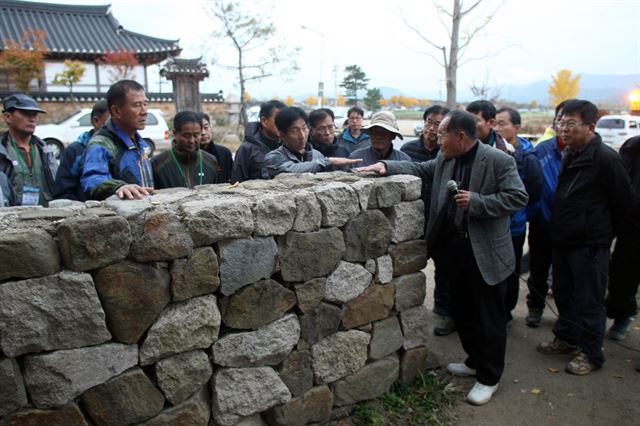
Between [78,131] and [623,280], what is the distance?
16.0 meters

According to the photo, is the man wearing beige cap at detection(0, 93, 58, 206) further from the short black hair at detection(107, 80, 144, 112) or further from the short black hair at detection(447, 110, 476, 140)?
the short black hair at detection(447, 110, 476, 140)

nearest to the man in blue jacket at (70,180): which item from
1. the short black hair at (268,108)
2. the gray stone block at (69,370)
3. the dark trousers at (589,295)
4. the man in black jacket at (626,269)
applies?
the gray stone block at (69,370)

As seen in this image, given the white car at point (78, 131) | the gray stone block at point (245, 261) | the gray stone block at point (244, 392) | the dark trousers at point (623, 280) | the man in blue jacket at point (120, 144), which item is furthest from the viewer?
the white car at point (78, 131)

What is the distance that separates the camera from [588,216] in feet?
12.6

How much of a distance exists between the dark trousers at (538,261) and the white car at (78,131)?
1304 centimetres

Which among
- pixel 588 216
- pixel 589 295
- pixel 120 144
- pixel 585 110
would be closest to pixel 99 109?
pixel 120 144

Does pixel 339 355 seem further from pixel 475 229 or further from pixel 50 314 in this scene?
pixel 50 314

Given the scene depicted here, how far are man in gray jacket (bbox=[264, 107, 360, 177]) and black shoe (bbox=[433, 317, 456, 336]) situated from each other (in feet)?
6.07

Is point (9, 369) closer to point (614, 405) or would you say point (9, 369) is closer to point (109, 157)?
point (109, 157)

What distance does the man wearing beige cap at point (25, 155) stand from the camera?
404cm

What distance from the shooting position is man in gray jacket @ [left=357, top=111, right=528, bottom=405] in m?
3.32

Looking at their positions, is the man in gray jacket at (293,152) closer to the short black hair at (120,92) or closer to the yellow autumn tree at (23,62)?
the short black hair at (120,92)

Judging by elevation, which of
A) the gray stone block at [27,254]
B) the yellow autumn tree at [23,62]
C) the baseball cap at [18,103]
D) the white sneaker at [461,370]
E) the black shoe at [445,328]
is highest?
the yellow autumn tree at [23,62]

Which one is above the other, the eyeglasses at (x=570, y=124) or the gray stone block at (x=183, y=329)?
the eyeglasses at (x=570, y=124)
